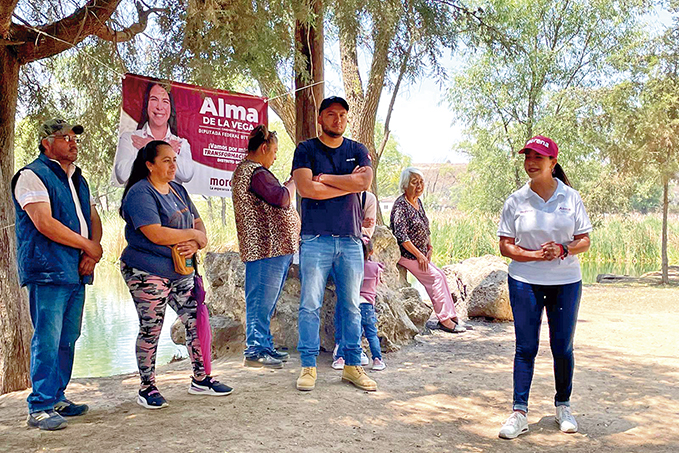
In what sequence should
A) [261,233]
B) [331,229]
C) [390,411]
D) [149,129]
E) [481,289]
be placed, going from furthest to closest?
[481,289] → [149,129] → [261,233] → [331,229] → [390,411]

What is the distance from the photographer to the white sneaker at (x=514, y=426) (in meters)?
3.47

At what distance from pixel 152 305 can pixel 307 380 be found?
1.10 metres

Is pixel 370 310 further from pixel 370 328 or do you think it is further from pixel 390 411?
pixel 390 411

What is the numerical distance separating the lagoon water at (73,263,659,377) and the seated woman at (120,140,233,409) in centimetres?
407

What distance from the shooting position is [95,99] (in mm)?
6074

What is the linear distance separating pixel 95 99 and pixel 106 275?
39.2 ft

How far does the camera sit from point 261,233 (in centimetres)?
462

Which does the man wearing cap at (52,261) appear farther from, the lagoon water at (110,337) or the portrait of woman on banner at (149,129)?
the lagoon water at (110,337)

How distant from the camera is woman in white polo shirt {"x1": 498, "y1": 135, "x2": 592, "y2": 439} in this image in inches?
136

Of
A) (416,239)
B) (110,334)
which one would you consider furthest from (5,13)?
(110,334)

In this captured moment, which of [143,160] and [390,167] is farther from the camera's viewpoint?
[390,167]

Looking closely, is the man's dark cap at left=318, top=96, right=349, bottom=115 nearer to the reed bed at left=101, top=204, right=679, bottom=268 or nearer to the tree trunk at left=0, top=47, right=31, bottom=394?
the tree trunk at left=0, top=47, right=31, bottom=394

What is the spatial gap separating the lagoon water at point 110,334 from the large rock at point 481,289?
3310 mm

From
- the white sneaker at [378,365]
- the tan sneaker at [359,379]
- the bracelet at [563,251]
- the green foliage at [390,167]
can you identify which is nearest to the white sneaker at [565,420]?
the bracelet at [563,251]
